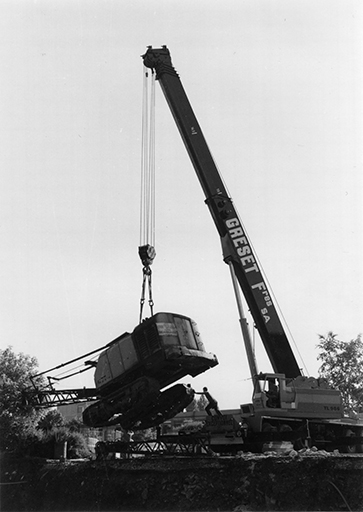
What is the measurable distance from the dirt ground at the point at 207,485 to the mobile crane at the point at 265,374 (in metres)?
2.60

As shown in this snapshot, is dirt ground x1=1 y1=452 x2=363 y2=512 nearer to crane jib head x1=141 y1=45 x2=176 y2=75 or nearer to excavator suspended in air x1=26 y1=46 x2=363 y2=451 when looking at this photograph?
excavator suspended in air x1=26 y1=46 x2=363 y2=451

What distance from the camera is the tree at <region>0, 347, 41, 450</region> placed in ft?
65.9

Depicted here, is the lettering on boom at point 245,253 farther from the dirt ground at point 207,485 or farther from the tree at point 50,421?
the tree at point 50,421

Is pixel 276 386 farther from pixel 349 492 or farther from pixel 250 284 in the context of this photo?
pixel 349 492

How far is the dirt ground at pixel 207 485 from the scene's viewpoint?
33.8 ft

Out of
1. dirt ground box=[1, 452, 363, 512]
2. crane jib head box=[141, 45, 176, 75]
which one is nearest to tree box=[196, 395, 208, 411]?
dirt ground box=[1, 452, 363, 512]

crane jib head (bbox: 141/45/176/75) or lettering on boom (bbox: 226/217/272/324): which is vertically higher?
crane jib head (bbox: 141/45/176/75)

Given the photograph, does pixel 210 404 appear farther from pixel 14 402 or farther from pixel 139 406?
pixel 14 402

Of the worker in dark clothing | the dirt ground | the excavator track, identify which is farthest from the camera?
the worker in dark clothing

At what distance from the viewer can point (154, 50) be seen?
18891mm

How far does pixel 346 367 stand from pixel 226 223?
25159mm

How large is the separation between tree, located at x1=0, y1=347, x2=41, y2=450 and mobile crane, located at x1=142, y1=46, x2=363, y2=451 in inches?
339

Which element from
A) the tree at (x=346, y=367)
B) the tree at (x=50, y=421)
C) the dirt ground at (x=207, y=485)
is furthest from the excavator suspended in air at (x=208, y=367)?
the tree at (x=346, y=367)

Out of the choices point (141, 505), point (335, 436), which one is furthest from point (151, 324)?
point (335, 436)
